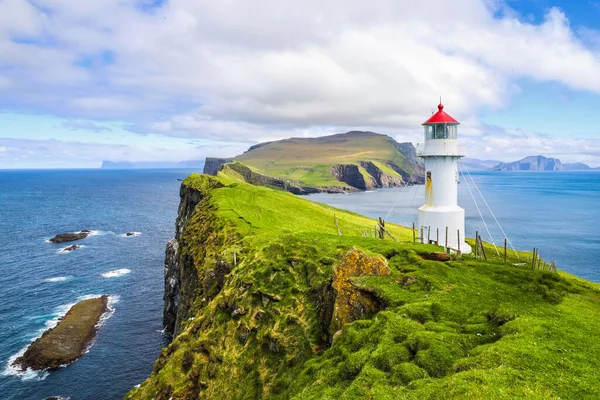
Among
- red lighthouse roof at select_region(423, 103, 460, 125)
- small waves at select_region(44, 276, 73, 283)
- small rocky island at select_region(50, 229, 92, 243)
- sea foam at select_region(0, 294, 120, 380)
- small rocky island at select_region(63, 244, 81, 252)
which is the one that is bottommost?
sea foam at select_region(0, 294, 120, 380)

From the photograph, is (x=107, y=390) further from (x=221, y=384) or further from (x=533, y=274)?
(x=533, y=274)

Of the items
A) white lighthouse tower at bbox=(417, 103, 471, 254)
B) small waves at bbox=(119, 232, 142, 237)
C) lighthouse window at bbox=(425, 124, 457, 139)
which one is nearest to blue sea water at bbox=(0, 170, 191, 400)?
small waves at bbox=(119, 232, 142, 237)

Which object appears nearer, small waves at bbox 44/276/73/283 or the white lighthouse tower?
the white lighthouse tower

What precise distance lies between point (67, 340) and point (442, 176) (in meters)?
56.9

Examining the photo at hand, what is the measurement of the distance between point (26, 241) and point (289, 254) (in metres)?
114

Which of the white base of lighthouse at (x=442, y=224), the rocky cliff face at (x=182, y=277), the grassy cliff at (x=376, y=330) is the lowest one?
the rocky cliff face at (x=182, y=277)

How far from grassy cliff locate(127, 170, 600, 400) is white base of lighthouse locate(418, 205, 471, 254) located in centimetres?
1008

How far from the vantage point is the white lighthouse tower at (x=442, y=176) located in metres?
39.3

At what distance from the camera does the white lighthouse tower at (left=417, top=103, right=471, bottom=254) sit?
39.3 m

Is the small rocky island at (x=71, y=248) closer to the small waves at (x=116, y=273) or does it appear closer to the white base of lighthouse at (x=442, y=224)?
the small waves at (x=116, y=273)

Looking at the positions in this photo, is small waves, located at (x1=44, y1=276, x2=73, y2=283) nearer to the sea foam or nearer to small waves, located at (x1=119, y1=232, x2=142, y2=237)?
the sea foam

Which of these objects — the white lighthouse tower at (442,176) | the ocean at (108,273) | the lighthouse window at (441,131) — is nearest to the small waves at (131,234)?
the ocean at (108,273)

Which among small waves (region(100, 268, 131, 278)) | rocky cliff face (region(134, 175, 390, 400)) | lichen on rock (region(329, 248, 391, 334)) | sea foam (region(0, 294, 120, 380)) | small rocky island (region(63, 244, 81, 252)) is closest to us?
lichen on rock (region(329, 248, 391, 334))

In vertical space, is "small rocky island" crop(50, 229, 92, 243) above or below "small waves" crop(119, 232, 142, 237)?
above
